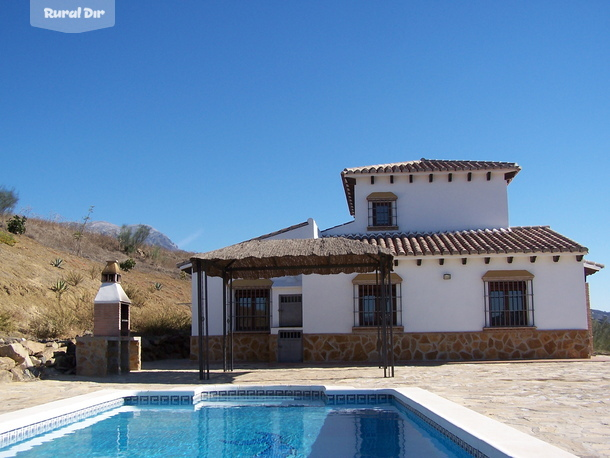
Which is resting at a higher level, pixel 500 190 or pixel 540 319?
pixel 500 190

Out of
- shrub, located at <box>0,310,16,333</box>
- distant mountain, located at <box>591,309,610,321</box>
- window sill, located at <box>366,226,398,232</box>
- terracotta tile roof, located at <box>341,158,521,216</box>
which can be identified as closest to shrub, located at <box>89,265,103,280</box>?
shrub, located at <box>0,310,16,333</box>

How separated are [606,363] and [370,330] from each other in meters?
6.62

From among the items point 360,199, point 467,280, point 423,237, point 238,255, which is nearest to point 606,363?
point 467,280

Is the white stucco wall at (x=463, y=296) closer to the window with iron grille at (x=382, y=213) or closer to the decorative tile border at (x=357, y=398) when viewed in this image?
the window with iron grille at (x=382, y=213)

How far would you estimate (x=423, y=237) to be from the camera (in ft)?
65.7

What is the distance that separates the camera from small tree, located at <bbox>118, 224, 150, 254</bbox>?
4175 centimetres

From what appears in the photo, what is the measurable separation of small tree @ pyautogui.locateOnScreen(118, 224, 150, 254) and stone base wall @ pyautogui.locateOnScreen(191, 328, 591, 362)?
→ 87.7 ft

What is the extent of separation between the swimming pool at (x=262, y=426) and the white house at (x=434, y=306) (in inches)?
257

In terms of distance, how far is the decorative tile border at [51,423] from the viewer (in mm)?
7566

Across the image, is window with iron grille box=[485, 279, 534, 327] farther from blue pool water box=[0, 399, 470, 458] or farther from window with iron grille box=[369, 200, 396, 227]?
blue pool water box=[0, 399, 470, 458]

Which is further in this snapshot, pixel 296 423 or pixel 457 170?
pixel 457 170

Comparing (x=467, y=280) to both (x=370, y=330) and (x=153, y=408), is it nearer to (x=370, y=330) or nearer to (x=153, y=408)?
(x=370, y=330)

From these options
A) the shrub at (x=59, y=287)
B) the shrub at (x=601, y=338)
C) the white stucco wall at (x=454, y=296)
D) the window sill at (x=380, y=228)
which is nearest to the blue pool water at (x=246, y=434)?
the white stucco wall at (x=454, y=296)

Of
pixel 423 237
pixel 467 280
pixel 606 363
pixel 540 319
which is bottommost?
pixel 606 363
